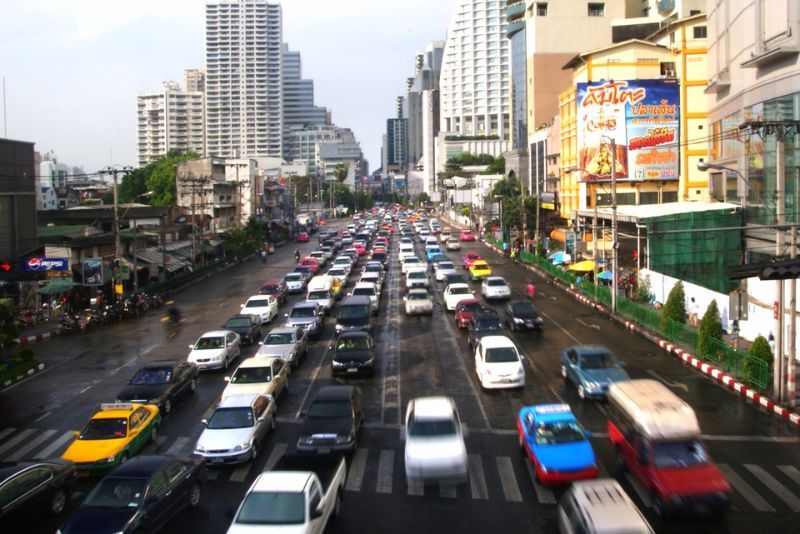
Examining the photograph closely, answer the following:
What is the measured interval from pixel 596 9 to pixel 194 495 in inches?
4049

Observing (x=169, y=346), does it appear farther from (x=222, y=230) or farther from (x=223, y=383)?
(x=222, y=230)

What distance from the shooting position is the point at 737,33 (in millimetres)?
34656

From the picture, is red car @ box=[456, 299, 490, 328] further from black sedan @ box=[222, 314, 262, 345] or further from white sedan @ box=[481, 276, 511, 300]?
black sedan @ box=[222, 314, 262, 345]

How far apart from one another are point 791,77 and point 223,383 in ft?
77.2

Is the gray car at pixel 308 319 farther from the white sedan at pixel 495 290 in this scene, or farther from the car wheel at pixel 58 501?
the car wheel at pixel 58 501

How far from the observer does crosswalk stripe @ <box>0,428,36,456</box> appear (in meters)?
19.4

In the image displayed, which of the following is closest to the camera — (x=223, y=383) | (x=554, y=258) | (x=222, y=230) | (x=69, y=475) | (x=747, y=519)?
(x=747, y=519)

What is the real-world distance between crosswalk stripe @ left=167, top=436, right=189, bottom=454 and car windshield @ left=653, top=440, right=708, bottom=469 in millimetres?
11117

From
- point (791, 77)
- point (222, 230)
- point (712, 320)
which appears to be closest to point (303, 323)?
point (712, 320)

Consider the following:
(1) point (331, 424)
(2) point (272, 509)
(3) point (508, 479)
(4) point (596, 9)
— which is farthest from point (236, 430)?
(4) point (596, 9)

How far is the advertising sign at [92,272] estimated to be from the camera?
4377cm

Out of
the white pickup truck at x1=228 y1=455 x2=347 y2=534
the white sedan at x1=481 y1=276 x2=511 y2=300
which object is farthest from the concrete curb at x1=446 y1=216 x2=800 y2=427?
the white pickup truck at x1=228 y1=455 x2=347 y2=534

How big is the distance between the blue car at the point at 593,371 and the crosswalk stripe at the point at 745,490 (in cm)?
542

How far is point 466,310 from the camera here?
1375 inches
